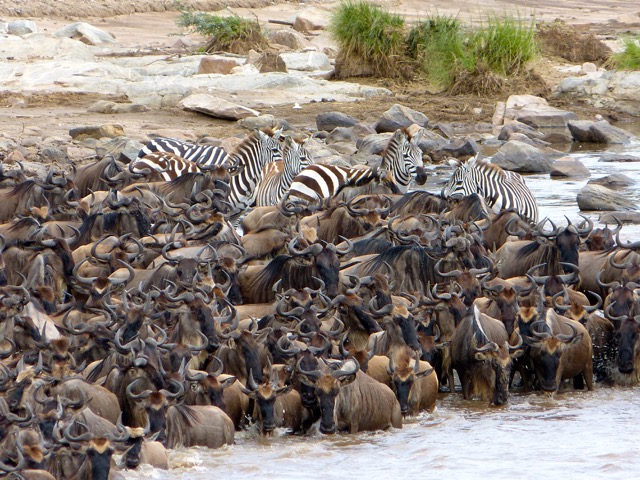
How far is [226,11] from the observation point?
43.1 m

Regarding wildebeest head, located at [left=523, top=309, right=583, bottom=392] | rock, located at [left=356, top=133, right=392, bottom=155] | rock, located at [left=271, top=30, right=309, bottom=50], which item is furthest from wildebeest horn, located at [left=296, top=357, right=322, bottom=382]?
rock, located at [left=271, top=30, right=309, bottom=50]

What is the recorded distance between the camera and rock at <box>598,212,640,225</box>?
16719 millimetres

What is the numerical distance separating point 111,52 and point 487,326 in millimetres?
24657

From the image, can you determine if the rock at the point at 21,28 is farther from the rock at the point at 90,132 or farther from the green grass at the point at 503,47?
the rock at the point at 90,132

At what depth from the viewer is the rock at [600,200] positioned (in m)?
17.8

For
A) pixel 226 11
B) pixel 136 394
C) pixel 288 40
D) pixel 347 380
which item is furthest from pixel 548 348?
pixel 226 11

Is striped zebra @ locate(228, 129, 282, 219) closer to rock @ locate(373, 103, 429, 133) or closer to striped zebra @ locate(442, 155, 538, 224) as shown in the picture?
striped zebra @ locate(442, 155, 538, 224)

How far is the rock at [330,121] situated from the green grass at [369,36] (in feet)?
15.6

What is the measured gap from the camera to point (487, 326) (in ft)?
31.6

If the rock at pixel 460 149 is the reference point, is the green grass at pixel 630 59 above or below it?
above

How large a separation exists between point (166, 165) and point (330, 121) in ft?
25.3

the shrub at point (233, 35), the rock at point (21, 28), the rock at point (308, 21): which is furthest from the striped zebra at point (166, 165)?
the rock at point (308, 21)

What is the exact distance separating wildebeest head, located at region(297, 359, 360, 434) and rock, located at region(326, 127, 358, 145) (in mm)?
14024

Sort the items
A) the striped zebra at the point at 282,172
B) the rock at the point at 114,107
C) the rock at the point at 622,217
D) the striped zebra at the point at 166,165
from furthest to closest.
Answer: the rock at the point at 114,107 < the rock at the point at 622,217 < the striped zebra at the point at 166,165 < the striped zebra at the point at 282,172
